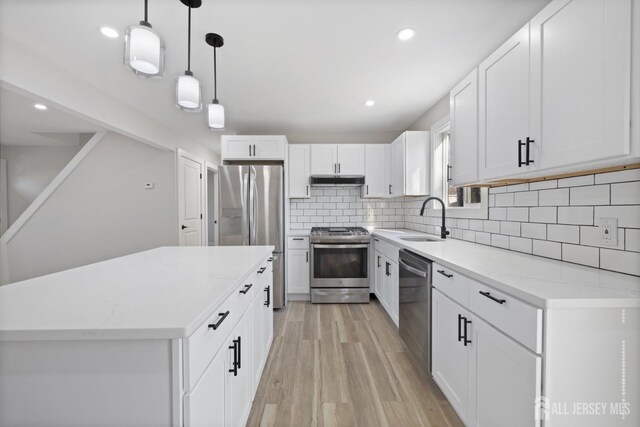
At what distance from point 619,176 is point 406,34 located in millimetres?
1469

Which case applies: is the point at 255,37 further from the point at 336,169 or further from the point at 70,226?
the point at 70,226

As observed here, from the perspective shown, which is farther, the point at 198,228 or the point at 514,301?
the point at 198,228

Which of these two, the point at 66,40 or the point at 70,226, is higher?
the point at 66,40

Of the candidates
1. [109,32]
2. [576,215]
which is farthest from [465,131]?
[109,32]

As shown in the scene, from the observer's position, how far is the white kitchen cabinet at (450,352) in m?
1.39

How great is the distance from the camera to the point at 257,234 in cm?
330

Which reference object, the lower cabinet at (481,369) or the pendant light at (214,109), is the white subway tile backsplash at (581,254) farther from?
the pendant light at (214,109)

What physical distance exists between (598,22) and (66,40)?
318 cm

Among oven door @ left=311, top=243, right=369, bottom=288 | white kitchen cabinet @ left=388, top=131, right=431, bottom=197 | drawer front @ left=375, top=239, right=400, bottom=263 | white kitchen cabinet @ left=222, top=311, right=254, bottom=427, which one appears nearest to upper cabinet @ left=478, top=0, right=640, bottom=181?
drawer front @ left=375, top=239, right=400, bottom=263

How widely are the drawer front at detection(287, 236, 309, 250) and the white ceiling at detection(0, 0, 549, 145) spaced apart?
1686 millimetres

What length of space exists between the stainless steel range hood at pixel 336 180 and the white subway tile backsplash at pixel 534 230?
2.16 m

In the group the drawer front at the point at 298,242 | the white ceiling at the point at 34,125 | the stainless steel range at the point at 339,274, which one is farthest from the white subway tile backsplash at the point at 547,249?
the white ceiling at the point at 34,125

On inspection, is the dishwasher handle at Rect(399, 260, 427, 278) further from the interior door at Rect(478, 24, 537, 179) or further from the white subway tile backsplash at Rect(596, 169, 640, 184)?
the white subway tile backsplash at Rect(596, 169, 640, 184)

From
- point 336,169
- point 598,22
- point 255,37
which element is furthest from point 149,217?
point 598,22
